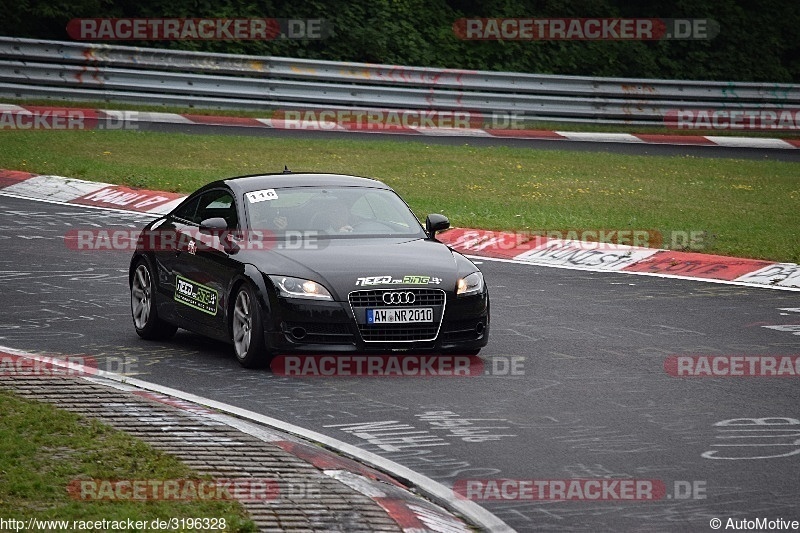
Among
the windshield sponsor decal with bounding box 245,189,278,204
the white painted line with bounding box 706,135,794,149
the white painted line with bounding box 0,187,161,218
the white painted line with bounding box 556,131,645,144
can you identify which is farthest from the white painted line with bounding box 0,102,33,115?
the windshield sponsor decal with bounding box 245,189,278,204

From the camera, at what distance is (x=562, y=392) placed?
33.3ft

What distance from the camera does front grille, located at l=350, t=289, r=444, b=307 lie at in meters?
10.7

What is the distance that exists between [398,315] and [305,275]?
74 centimetres

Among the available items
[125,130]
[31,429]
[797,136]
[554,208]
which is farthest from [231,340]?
[797,136]

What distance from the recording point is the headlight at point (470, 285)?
1103 cm

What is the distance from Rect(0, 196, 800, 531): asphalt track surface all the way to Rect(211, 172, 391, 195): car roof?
4.45 ft
